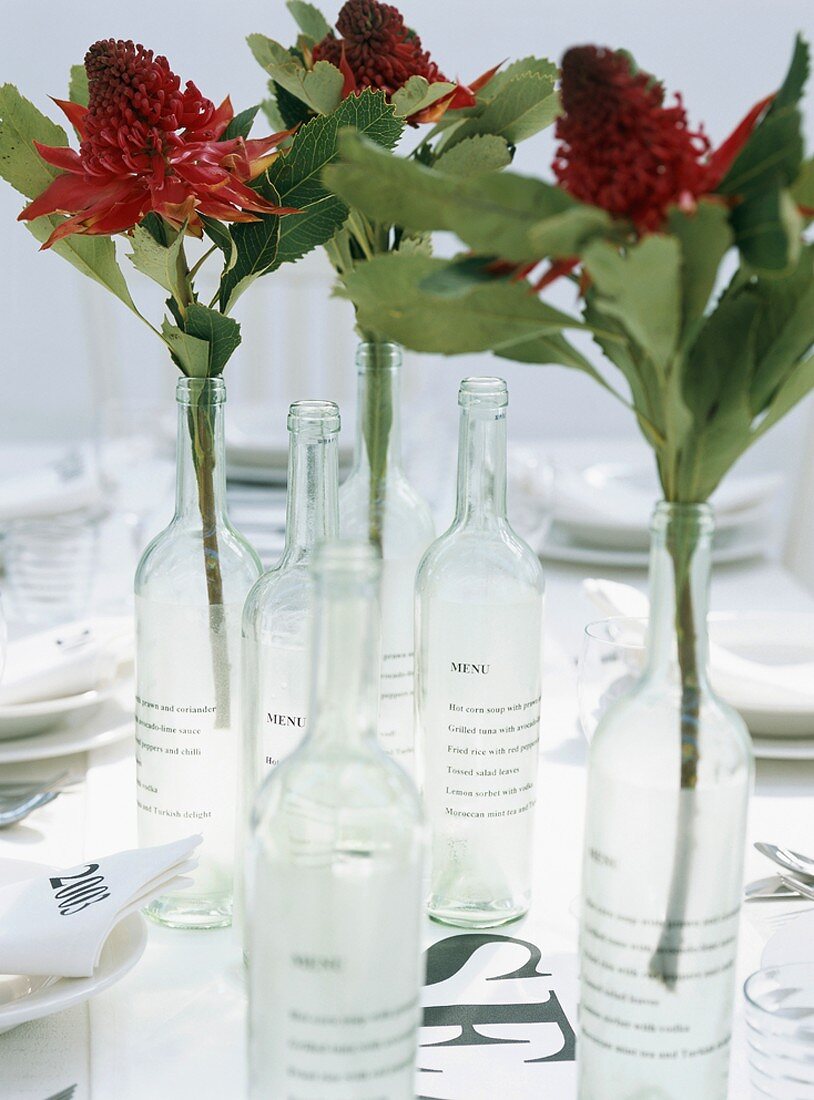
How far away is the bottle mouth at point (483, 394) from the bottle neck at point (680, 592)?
0.70 feet

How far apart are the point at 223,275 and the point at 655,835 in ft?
1.23

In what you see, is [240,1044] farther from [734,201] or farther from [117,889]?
[734,201]

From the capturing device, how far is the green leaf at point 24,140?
723 millimetres

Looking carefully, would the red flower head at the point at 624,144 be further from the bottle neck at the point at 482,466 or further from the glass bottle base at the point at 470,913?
the glass bottle base at the point at 470,913

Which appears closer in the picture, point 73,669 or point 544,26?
point 73,669

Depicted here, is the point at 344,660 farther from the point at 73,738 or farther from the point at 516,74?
the point at 73,738

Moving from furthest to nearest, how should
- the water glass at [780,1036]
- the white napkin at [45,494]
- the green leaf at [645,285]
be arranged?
the white napkin at [45,494]
the water glass at [780,1036]
the green leaf at [645,285]

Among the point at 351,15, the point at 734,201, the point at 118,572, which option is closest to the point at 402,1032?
the point at 734,201

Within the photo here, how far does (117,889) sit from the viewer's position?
2.23 ft

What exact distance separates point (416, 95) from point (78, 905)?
455 mm

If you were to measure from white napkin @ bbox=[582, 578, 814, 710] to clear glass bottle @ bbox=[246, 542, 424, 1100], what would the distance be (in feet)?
1.71

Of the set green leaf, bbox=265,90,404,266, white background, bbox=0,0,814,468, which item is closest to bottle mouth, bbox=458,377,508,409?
green leaf, bbox=265,90,404,266

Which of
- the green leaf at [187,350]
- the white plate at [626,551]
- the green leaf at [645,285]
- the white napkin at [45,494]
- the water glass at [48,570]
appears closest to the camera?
the green leaf at [645,285]

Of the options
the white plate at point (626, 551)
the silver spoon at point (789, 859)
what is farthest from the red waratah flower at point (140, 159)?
the white plate at point (626, 551)
